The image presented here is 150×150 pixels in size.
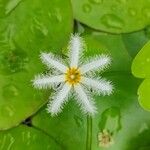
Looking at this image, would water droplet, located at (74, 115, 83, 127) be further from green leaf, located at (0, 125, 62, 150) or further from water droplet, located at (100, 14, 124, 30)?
water droplet, located at (100, 14, 124, 30)

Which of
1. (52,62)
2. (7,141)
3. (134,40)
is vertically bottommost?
(7,141)

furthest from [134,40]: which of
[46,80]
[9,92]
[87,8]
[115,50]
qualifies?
[9,92]

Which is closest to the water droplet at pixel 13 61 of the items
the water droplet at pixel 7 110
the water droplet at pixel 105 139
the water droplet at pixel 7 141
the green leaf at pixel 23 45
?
the green leaf at pixel 23 45

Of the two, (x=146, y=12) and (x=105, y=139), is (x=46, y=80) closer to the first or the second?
(x=105, y=139)

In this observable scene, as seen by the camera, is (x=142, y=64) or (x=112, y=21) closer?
(x=142, y=64)

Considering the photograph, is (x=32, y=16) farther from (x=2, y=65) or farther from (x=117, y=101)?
(x=117, y=101)

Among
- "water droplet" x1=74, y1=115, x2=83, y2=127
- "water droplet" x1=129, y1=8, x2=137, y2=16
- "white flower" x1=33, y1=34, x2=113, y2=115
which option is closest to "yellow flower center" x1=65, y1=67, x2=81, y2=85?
"white flower" x1=33, y1=34, x2=113, y2=115

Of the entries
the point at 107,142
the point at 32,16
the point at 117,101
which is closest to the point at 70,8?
the point at 32,16
